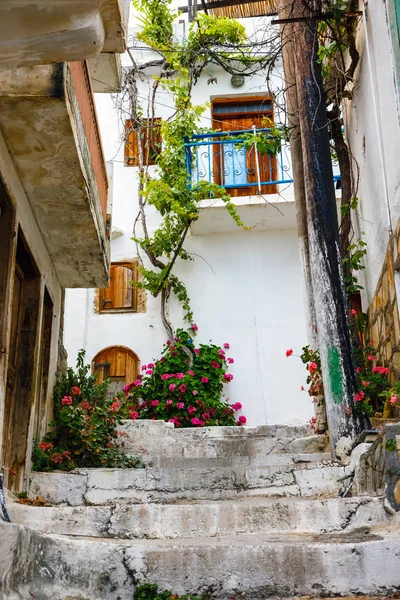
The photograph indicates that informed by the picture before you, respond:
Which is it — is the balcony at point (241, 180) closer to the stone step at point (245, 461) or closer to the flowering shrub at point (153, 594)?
the stone step at point (245, 461)

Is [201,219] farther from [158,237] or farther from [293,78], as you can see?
[293,78]

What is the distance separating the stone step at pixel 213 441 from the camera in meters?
6.56

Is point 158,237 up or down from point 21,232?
up

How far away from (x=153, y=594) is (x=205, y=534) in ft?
2.60

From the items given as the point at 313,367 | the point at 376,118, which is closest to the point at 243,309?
the point at 313,367

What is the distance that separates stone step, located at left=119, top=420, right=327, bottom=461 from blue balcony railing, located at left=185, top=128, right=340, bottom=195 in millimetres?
4634

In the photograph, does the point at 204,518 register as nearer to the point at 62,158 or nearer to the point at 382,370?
the point at 62,158

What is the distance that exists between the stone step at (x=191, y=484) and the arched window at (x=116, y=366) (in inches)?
214

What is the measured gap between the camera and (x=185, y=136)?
1145 centimetres

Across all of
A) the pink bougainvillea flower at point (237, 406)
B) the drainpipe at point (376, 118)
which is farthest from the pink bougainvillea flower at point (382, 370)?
the pink bougainvillea flower at point (237, 406)

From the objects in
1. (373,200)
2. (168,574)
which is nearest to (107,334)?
(373,200)

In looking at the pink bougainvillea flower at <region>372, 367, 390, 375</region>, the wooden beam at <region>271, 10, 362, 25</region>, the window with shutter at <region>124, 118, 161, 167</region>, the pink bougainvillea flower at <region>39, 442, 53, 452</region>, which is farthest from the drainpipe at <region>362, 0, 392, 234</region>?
the window with shutter at <region>124, 118, 161, 167</region>

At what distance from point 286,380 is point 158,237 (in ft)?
9.28

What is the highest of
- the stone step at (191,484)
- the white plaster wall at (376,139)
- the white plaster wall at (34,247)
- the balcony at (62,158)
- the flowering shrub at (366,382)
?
the white plaster wall at (376,139)
